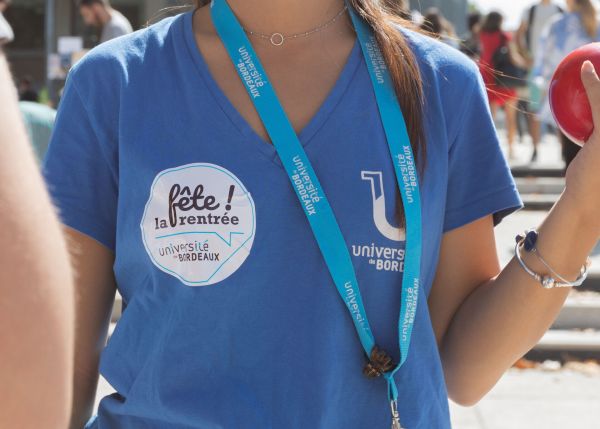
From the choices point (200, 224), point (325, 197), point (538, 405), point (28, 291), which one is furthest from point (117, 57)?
point (538, 405)

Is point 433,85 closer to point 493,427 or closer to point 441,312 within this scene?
point 441,312

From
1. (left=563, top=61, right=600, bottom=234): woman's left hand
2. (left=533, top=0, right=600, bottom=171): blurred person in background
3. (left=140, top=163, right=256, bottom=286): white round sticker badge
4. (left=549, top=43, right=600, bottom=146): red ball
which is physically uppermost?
(left=549, top=43, right=600, bottom=146): red ball

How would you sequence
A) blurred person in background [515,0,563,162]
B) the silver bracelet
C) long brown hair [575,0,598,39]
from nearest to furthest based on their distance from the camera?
the silver bracelet, long brown hair [575,0,598,39], blurred person in background [515,0,563,162]

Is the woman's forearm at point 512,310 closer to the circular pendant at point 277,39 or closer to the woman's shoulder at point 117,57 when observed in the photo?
the circular pendant at point 277,39

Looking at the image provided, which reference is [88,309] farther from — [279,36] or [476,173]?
[476,173]

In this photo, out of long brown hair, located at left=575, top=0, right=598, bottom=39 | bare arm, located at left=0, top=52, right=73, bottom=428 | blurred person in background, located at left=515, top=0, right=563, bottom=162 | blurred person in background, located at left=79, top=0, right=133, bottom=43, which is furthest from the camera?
blurred person in background, located at left=515, top=0, right=563, bottom=162

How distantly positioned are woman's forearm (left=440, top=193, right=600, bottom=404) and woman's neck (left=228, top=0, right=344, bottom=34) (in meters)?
0.56

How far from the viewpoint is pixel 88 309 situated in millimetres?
1692

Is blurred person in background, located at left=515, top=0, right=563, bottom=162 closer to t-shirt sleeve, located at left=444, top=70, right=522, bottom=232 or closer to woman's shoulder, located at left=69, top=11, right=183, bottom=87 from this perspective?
t-shirt sleeve, located at left=444, top=70, right=522, bottom=232

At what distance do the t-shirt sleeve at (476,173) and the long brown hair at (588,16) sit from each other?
734 centimetres

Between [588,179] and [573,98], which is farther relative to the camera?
[573,98]

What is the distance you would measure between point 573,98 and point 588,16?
7.26m

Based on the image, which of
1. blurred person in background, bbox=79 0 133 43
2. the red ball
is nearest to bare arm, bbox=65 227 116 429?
the red ball

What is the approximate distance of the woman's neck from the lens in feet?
5.73
